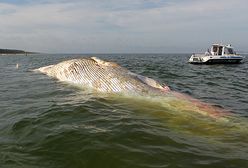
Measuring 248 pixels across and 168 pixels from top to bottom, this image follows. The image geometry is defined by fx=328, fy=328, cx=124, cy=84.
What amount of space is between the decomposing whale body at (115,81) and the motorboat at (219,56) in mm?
31190

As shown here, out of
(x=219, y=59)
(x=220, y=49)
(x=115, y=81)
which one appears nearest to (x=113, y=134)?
(x=115, y=81)

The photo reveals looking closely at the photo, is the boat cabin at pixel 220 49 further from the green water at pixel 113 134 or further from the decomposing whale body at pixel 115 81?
the green water at pixel 113 134

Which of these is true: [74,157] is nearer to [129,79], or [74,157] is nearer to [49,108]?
[49,108]

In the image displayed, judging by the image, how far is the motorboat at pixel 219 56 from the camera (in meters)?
41.8

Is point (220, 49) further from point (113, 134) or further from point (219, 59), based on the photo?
point (113, 134)

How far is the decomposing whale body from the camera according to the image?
8.95 m

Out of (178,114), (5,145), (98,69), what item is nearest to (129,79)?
(98,69)

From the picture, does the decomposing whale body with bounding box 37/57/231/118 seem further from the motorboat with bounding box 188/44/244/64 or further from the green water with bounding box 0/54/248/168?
the motorboat with bounding box 188/44/244/64

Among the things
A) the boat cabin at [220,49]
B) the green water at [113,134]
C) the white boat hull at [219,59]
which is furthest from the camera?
the boat cabin at [220,49]

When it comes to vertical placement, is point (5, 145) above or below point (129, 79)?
below

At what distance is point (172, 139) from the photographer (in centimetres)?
622

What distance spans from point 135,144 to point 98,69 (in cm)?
661

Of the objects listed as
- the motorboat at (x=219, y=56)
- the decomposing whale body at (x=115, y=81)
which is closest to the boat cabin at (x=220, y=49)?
the motorboat at (x=219, y=56)

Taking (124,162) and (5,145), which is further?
(5,145)
